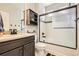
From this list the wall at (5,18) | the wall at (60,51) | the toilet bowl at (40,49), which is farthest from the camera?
the toilet bowl at (40,49)

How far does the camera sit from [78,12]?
1.83 meters

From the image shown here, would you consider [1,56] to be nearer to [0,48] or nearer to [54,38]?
[0,48]

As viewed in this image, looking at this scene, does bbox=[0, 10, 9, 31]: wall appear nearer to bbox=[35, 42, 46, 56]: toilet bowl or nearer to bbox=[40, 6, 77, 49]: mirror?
bbox=[35, 42, 46, 56]: toilet bowl

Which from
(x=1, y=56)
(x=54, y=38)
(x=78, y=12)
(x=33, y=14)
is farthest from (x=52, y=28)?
(x=1, y=56)

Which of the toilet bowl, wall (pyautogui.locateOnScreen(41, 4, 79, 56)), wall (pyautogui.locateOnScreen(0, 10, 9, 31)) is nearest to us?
wall (pyautogui.locateOnScreen(0, 10, 9, 31))

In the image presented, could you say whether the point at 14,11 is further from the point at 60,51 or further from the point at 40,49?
the point at 60,51

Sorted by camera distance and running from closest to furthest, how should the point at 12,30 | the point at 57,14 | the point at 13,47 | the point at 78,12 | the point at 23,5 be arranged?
the point at 13,47 → the point at 12,30 → the point at 78,12 → the point at 23,5 → the point at 57,14

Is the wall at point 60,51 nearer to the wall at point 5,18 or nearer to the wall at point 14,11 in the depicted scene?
the wall at point 14,11

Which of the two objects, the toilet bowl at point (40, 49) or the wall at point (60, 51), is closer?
the wall at point (60, 51)

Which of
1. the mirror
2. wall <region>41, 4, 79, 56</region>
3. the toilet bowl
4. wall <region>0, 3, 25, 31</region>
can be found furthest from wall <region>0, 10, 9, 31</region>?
wall <region>41, 4, 79, 56</region>

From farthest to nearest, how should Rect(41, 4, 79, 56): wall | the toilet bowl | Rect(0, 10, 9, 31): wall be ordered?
the toilet bowl, Rect(41, 4, 79, 56): wall, Rect(0, 10, 9, 31): wall

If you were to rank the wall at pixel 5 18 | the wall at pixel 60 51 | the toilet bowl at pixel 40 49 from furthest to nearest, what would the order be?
the toilet bowl at pixel 40 49, the wall at pixel 60 51, the wall at pixel 5 18

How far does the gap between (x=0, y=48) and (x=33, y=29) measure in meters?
1.41

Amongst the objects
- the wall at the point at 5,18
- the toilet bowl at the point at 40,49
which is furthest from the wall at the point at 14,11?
the toilet bowl at the point at 40,49
